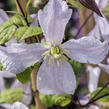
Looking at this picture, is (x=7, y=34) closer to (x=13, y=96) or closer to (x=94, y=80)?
(x=13, y=96)

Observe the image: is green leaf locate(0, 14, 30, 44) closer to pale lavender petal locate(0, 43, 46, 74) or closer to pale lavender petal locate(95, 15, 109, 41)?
pale lavender petal locate(0, 43, 46, 74)

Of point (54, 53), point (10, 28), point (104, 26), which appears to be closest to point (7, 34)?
point (10, 28)

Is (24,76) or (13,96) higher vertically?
(24,76)

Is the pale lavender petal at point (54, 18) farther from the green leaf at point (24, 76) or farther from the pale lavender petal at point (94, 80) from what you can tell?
the pale lavender petal at point (94, 80)

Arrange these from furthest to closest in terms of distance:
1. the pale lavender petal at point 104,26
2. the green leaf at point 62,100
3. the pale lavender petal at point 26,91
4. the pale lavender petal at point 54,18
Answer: the pale lavender petal at point 26,91 → the green leaf at point 62,100 → the pale lavender petal at point 104,26 → the pale lavender petal at point 54,18

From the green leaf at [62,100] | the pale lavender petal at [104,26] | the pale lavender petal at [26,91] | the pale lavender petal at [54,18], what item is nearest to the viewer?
the pale lavender petal at [54,18]

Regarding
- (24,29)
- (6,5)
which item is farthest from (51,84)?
(6,5)

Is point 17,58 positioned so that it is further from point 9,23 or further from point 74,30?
point 74,30

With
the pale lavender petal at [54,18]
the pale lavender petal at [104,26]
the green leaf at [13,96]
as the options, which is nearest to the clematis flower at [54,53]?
the pale lavender petal at [54,18]
